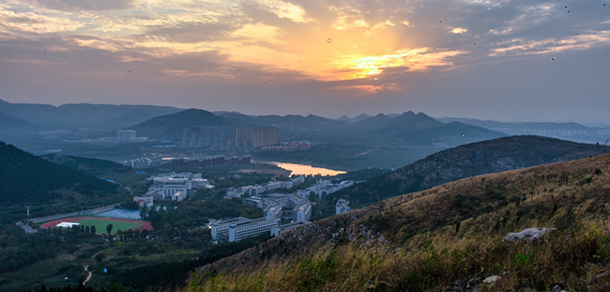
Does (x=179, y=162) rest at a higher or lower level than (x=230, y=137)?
lower

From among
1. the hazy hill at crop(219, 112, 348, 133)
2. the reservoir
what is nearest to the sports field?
the reservoir

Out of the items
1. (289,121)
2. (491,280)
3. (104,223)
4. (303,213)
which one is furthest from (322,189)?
(289,121)

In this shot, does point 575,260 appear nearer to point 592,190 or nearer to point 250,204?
point 592,190

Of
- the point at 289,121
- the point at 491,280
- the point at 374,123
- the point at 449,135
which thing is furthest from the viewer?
the point at 374,123

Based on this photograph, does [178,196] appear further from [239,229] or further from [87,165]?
[87,165]

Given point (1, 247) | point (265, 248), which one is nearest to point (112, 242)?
point (1, 247)
